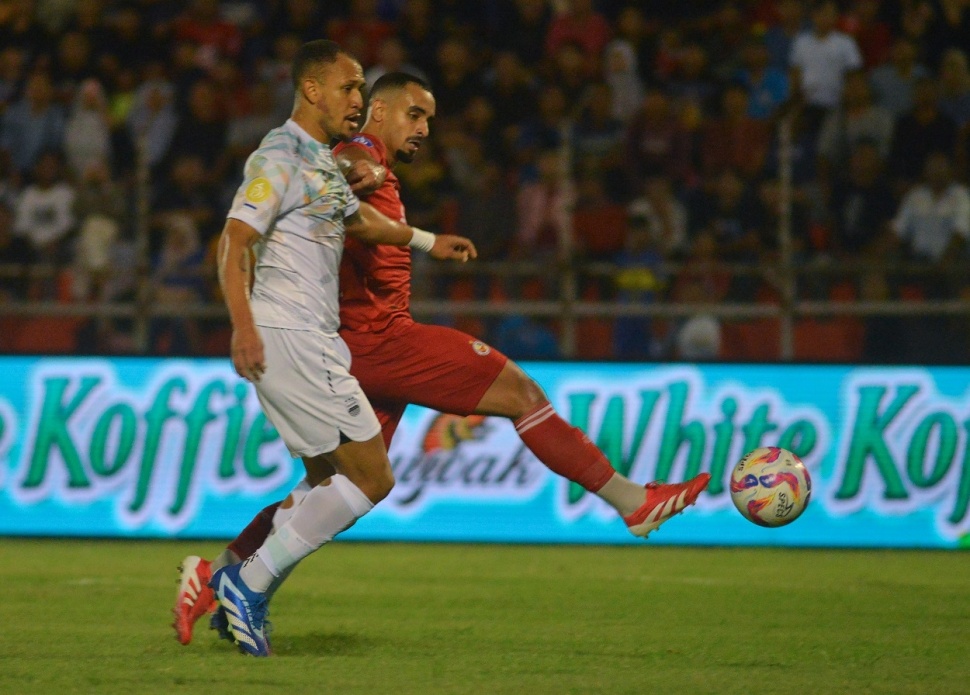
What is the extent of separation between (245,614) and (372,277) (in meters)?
1.45

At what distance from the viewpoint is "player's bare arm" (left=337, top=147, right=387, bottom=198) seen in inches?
227

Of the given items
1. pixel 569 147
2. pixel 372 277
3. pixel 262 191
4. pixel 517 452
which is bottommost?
pixel 517 452

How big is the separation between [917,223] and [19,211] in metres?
6.92

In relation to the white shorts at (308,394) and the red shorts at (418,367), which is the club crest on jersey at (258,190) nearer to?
the white shorts at (308,394)

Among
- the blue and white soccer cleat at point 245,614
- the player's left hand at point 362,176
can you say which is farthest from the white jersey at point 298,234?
the blue and white soccer cleat at point 245,614

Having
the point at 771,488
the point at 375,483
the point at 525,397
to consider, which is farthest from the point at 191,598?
the point at 771,488

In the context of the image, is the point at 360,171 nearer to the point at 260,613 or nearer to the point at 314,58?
the point at 314,58

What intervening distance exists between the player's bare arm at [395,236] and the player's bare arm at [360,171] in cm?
7

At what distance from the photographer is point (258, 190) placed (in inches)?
204

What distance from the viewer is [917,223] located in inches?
443

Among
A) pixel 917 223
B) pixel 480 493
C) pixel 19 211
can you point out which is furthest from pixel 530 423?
pixel 19 211

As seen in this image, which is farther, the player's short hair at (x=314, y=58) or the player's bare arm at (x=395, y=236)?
the player's bare arm at (x=395, y=236)

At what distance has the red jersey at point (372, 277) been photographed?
6051mm

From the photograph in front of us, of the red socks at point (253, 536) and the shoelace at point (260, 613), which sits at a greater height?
the red socks at point (253, 536)
